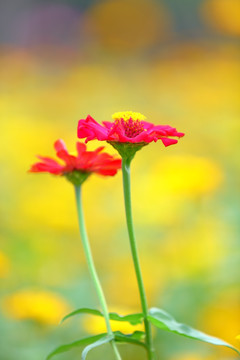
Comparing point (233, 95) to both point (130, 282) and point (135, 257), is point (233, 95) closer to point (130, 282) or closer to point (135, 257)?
point (130, 282)

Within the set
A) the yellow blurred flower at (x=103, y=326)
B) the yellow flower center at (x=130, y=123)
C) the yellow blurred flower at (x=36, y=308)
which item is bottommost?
the yellow blurred flower at (x=103, y=326)

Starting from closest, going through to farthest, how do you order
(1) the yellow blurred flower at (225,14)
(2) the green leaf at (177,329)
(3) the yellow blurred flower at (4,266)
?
(2) the green leaf at (177,329) < (3) the yellow blurred flower at (4,266) < (1) the yellow blurred flower at (225,14)

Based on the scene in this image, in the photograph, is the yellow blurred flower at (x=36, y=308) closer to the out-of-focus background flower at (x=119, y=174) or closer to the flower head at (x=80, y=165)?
the out-of-focus background flower at (x=119, y=174)

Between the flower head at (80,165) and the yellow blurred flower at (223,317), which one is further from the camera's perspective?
the yellow blurred flower at (223,317)

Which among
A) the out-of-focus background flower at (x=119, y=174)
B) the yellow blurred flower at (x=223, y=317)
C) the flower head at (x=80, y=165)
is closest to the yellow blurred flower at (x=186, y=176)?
the out-of-focus background flower at (x=119, y=174)

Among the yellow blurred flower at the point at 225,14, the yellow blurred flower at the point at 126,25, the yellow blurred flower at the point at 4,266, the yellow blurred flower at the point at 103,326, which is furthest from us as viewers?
the yellow blurred flower at the point at 126,25

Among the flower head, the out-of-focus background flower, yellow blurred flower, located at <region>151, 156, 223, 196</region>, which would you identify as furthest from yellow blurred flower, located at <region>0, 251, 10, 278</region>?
the flower head

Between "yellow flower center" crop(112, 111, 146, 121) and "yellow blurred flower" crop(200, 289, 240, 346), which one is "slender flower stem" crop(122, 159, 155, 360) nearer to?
"yellow flower center" crop(112, 111, 146, 121)

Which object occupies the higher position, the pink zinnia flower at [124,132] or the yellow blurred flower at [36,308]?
the pink zinnia flower at [124,132]

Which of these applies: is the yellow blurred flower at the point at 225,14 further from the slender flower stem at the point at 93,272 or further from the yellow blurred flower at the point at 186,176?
the slender flower stem at the point at 93,272
